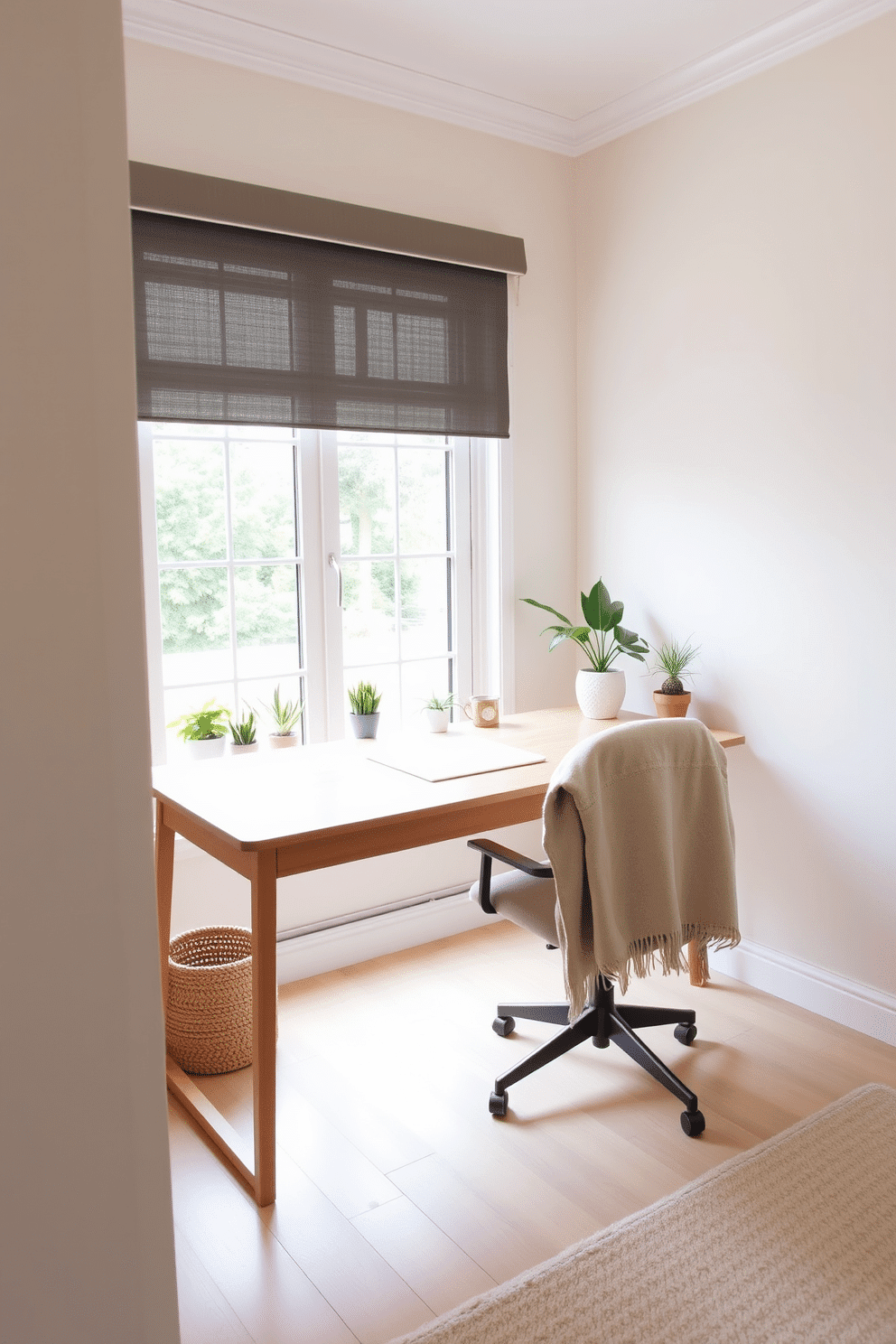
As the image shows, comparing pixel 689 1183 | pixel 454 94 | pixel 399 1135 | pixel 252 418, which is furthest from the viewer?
pixel 454 94

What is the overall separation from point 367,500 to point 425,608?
1.33 feet

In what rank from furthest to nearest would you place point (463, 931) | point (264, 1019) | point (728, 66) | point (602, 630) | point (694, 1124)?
point (463, 931)
point (602, 630)
point (728, 66)
point (694, 1124)
point (264, 1019)

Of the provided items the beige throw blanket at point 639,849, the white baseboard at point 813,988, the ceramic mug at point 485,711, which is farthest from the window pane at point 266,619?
the white baseboard at point 813,988

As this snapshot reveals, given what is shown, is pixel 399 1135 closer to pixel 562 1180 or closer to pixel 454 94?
pixel 562 1180

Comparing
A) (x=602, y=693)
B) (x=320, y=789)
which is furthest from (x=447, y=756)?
(x=602, y=693)

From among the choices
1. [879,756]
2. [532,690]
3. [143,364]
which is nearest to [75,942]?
[143,364]

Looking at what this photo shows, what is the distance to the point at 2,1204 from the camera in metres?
0.83

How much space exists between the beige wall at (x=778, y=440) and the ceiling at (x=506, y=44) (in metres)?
0.09

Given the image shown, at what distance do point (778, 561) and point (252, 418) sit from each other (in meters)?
1.49

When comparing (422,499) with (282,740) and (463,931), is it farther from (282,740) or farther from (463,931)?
(463,931)

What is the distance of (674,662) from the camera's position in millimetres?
3039

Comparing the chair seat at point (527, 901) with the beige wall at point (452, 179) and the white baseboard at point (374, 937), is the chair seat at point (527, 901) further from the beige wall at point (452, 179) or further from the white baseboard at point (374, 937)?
the beige wall at point (452, 179)

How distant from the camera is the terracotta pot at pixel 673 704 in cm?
297

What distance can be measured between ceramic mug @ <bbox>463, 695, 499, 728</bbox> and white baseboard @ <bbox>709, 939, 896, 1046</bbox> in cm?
97
